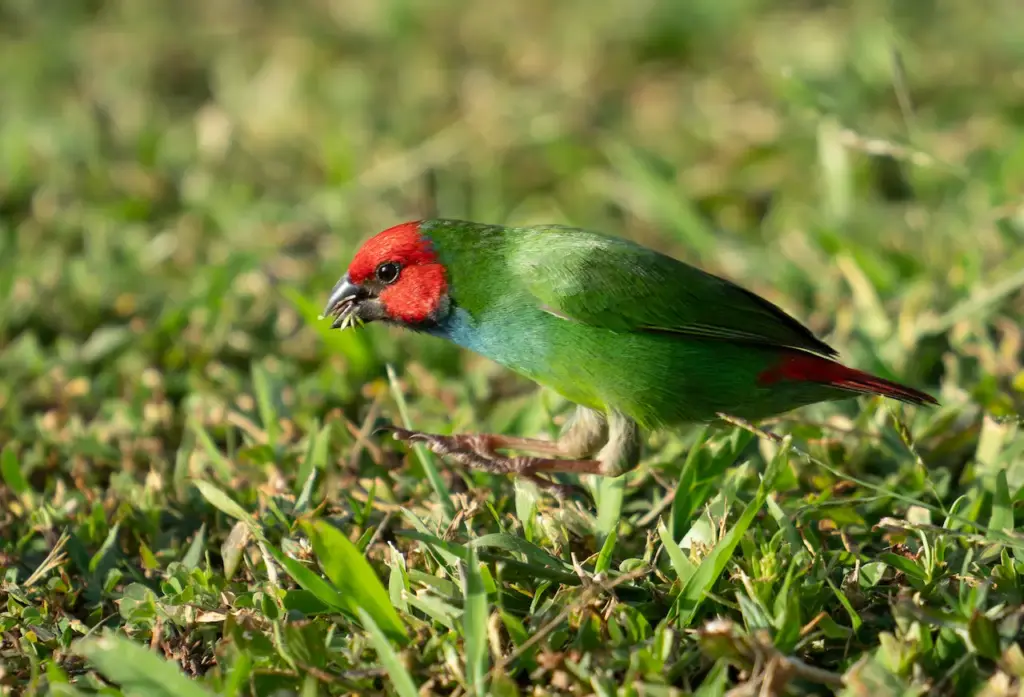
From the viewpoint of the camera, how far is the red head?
3.31m

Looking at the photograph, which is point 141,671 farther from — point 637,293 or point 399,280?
point 637,293

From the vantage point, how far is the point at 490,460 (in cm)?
332

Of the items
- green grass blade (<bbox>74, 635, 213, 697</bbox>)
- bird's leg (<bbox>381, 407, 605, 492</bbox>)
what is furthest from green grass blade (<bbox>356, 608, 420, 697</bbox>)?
bird's leg (<bbox>381, 407, 605, 492</bbox>)

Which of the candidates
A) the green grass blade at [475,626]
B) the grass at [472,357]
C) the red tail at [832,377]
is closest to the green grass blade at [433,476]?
the grass at [472,357]

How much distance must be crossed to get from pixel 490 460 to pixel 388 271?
1.95 feet

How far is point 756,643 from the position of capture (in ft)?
8.06

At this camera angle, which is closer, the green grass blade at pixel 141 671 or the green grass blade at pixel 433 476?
the green grass blade at pixel 141 671

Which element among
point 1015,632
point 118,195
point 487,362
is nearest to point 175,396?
point 487,362

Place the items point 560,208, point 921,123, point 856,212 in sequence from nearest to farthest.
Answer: point 856,212 < point 560,208 < point 921,123

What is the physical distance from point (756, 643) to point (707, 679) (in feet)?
0.44

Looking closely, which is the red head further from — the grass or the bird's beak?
the grass

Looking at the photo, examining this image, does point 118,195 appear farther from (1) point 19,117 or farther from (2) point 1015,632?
(2) point 1015,632

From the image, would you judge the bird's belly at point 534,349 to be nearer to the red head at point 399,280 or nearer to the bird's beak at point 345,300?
the red head at point 399,280

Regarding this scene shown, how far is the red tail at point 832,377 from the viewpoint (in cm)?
314
